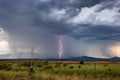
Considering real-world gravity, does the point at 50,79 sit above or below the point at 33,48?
below

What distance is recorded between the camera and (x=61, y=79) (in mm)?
25203

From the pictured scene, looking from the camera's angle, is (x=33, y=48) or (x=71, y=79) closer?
(x=71, y=79)

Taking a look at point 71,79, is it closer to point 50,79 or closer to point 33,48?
point 50,79

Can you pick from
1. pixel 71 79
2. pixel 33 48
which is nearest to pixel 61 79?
pixel 71 79

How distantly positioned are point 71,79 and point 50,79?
2.53 metres

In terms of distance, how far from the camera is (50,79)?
85.4 ft

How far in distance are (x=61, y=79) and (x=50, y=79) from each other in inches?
57.1

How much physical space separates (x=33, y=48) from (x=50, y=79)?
22.2 meters

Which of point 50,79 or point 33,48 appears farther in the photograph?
point 33,48

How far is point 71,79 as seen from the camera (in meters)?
24.8

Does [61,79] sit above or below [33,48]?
A: below

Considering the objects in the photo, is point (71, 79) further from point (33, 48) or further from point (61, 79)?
point (33, 48)

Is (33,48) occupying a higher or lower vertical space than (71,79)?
higher

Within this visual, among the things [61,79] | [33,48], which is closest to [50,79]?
[61,79]
